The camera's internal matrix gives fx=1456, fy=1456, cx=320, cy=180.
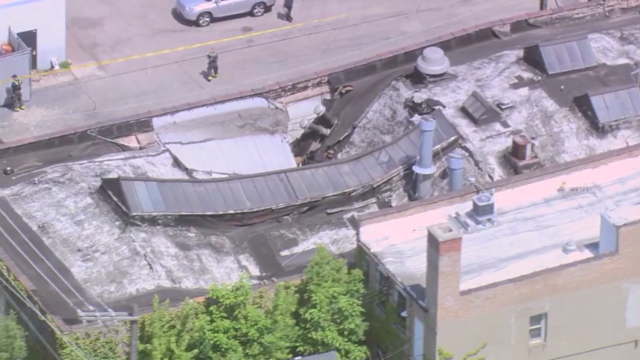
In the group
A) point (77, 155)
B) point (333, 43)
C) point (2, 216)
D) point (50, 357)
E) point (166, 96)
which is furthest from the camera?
point (333, 43)

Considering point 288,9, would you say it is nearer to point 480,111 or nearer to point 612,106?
point 480,111

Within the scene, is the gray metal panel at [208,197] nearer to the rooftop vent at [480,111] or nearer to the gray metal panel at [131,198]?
the gray metal panel at [131,198]

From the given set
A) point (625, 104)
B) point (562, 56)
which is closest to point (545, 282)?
point (625, 104)

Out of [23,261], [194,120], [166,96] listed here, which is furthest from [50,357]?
[166,96]

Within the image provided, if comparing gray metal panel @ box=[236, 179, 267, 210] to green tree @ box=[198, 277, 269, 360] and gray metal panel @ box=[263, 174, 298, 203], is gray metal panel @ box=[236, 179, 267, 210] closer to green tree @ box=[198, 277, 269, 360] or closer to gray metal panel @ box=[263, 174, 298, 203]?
gray metal panel @ box=[263, 174, 298, 203]

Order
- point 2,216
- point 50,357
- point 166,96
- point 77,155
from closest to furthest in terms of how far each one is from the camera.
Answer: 1. point 50,357
2. point 2,216
3. point 77,155
4. point 166,96

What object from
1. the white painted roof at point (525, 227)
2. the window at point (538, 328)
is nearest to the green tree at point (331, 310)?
the white painted roof at point (525, 227)

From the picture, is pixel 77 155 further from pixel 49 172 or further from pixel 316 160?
pixel 316 160
